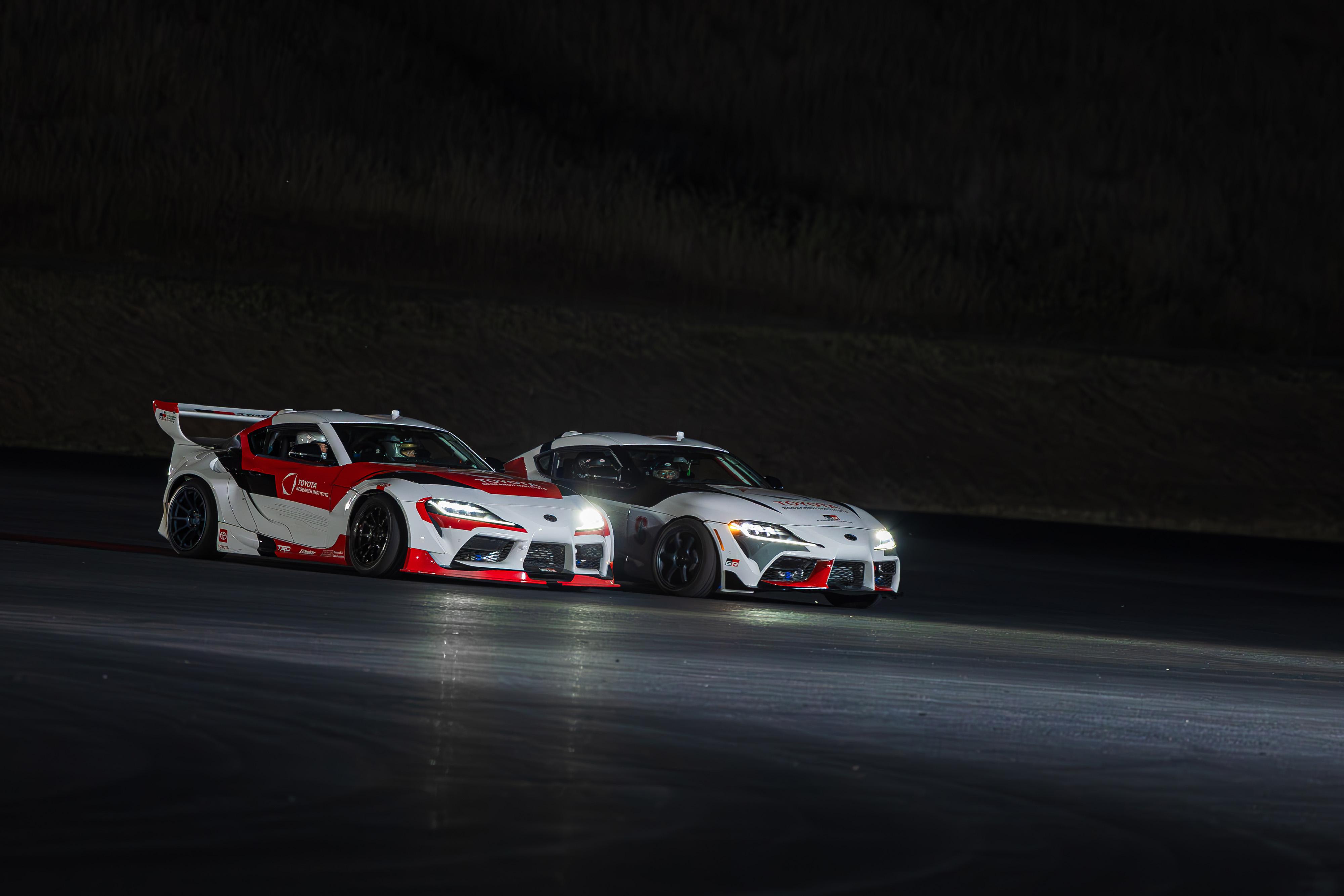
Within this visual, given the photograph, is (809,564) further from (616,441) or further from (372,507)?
(372,507)

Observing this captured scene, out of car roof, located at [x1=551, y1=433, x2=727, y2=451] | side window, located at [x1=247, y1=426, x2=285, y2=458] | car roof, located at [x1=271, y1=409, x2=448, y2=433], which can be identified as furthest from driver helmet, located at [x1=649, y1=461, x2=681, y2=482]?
side window, located at [x1=247, y1=426, x2=285, y2=458]

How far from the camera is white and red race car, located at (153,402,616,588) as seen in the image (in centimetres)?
1585

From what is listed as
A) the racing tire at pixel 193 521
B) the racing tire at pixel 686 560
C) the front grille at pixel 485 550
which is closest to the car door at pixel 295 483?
the racing tire at pixel 193 521

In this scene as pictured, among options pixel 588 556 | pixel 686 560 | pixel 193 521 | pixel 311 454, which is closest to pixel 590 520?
pixel 588 556

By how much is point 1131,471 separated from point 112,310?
A: 24.6 metres

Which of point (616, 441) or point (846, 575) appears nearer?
point (846, 575)

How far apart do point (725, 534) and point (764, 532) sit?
12.3 inches

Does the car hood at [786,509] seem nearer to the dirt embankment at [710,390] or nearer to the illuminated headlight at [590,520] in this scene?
the illuminated headlight at [590,520]

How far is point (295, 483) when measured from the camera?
16.6 m

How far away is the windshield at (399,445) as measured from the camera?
678 inches

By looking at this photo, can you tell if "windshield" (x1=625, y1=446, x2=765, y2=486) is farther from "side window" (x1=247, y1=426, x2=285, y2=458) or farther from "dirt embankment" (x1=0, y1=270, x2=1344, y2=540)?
"dirt embankment" (x1=0, y1=270, x2=1344, y2=540)

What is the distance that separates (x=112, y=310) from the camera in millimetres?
50938

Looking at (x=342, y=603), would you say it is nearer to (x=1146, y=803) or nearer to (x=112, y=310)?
(x=1146, y=803)

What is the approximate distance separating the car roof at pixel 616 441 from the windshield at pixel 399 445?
0.71 metres
